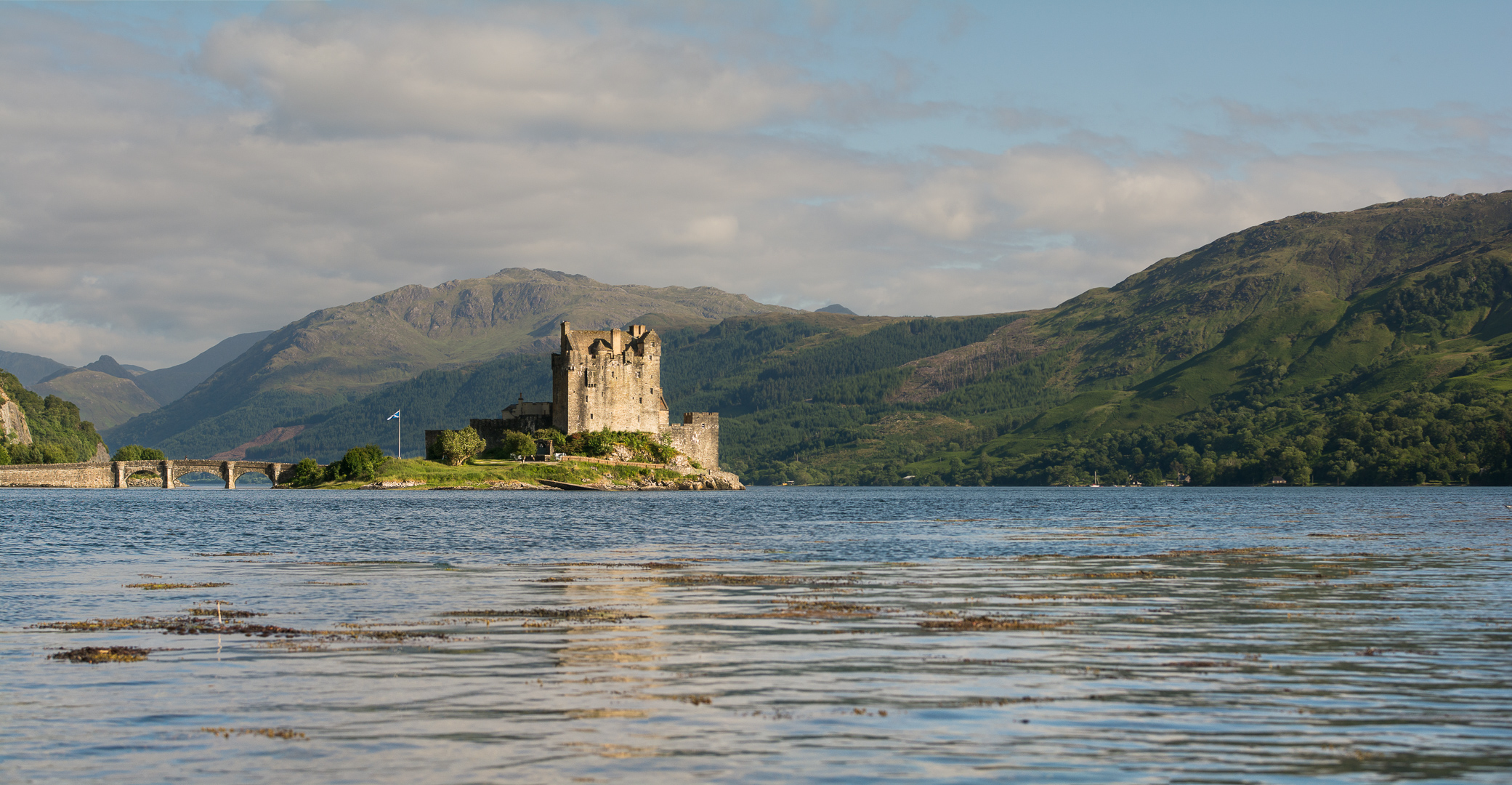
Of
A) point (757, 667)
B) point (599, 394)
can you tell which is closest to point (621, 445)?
point (599, 394)

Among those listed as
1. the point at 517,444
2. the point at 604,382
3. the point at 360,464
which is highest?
the point at 604,382

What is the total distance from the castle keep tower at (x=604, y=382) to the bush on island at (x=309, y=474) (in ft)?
112

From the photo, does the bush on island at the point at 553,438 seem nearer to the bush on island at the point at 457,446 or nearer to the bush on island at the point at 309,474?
the bush on island at the point at 457,446

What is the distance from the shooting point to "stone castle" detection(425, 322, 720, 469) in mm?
179375

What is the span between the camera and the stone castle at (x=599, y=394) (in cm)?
17938

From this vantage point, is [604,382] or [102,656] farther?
[604,382]

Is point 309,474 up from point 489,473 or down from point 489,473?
up

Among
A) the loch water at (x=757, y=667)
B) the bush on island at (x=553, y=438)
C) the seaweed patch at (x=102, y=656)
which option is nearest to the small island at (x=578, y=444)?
the bush on island at (x=553, y=438)

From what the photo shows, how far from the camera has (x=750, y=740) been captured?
17.4 meters

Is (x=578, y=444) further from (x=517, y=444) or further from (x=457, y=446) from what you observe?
(x=457, y=446)

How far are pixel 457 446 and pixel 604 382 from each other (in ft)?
77.3

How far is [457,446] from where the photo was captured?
6629 inches

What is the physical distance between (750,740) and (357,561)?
36411 millimetres

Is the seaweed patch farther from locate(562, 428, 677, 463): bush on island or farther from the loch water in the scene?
locate(562, 428, 677, 463): bush on island
